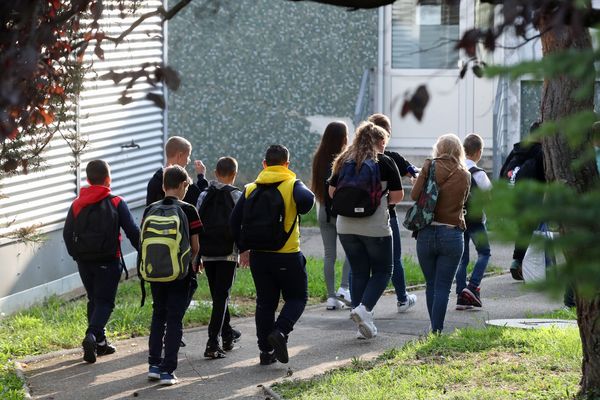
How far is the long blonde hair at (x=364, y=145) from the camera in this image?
8.95m

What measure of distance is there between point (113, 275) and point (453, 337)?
2657 mm

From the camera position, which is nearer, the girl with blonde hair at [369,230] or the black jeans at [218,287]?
the black jeans at [218,287]

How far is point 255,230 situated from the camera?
8117 mm

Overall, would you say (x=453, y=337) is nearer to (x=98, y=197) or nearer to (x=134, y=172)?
(x=98, y=197)

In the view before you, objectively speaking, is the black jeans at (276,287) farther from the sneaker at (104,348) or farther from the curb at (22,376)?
the curb at (22,376)

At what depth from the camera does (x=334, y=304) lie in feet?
35.4

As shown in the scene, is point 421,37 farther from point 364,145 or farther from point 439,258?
point 439,258

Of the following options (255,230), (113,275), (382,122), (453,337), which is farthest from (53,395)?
(382,122)

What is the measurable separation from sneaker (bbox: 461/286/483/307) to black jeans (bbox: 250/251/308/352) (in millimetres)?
2737

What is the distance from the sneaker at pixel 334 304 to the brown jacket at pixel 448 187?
7.17ft

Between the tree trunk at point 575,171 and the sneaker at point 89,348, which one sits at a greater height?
the tree trunk at point 575,171

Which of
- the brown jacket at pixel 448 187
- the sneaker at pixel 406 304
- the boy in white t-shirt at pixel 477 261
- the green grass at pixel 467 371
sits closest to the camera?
the green grass at pixel 467 371

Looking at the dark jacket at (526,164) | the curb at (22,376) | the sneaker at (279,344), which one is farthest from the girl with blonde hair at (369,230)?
the curb at (22,376)

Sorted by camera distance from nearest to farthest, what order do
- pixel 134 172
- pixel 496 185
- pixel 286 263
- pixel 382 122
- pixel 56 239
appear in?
pixel 496 185, pixel 286 263, pixel 382 122, pixel 56 239, pixel 134 172
